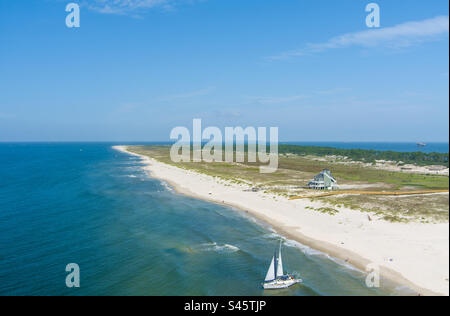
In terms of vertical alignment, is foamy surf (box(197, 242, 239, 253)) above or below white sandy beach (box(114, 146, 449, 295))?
below

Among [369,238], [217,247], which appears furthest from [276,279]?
[369,238]

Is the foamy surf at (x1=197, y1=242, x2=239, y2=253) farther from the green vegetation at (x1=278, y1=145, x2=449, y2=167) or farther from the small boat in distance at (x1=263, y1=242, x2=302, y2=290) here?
the green vegetation at (x1=278, y1=145, x2=449, y2=167)

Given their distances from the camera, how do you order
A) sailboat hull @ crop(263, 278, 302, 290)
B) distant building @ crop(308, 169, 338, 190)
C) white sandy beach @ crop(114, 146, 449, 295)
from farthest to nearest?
distant building @ crop(308, 169, 338, 190), sailboat hull @ crop(263, 278, 302, 290), white sandy beach @ crop(114, 146, 449, 295)

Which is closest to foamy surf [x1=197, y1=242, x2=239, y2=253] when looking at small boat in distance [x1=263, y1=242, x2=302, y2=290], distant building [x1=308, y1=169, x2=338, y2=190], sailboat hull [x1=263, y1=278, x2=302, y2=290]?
small boat in distance [x1=263, y1=242, x2=302, y2=290]

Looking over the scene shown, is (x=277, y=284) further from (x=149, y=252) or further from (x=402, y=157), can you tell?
(x=402, y=157)

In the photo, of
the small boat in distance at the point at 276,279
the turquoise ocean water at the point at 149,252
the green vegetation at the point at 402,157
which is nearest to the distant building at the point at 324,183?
the turquoise ocean water at the point at 149,252

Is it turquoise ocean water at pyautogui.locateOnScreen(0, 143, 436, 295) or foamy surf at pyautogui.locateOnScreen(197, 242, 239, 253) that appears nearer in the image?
turquoise ocean water at pyautogui.locateOnScreen(0, 143, 436, 295)
